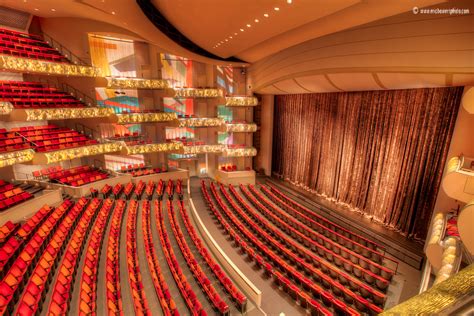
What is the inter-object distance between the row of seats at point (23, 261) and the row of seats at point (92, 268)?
1.03 metres

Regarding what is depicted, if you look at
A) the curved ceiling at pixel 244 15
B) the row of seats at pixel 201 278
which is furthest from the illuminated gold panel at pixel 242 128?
the row of seats at pixel 201 278

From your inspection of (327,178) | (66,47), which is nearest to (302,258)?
(327,178)

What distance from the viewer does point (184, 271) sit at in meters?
6.39

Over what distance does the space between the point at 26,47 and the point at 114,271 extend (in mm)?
10048

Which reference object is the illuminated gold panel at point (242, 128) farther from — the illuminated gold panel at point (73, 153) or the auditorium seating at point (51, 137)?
the auditorium seating at point (51, 137)

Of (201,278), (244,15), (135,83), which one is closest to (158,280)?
(201,278)

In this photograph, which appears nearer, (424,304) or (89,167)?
(424,304)

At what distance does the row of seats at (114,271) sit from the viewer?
4.61 metres

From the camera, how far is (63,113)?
963 cm

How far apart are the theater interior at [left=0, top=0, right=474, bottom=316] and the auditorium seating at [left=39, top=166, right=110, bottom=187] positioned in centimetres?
11

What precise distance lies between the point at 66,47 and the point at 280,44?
32.7 feet

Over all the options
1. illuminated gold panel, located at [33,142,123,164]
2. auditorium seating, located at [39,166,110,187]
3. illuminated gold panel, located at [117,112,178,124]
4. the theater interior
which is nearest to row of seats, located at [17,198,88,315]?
the theater interior

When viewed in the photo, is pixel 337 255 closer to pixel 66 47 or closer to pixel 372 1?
pixel 372 1

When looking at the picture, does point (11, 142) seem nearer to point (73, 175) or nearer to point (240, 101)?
point (73, 175)
